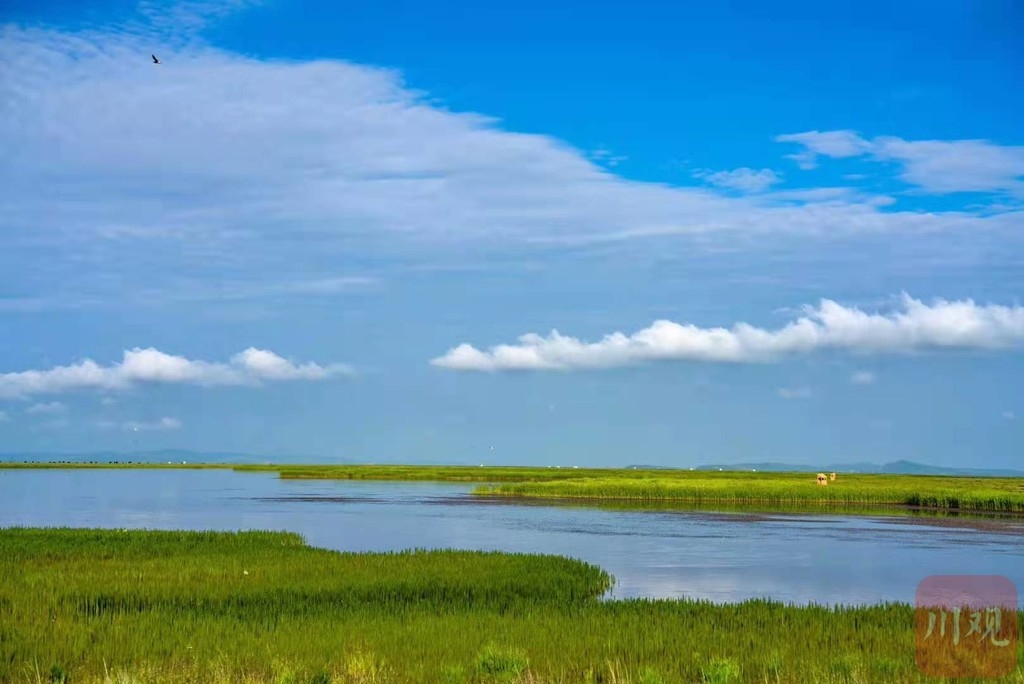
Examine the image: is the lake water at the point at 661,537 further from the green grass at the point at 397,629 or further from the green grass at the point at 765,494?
the green grass at the point at 765,494

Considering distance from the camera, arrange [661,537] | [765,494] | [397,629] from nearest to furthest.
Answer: [397,629] → [661,537] → [765,494]

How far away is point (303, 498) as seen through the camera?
267 ft

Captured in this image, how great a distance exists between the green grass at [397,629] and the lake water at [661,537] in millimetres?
5444

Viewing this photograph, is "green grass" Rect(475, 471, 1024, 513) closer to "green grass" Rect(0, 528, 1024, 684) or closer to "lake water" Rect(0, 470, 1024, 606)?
"lake water" Rect(0, 470, 1024, 606)

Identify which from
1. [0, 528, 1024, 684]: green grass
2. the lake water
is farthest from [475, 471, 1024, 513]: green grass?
[0, 528, 1024, 684]: green grass

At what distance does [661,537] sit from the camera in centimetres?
4700

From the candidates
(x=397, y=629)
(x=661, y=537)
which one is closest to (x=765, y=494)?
(x=661, y=537)

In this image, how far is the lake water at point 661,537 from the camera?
105 feet

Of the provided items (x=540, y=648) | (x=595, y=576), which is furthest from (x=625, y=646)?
(x=595, y=576)

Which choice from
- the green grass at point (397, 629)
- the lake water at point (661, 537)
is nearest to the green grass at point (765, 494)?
the lake water at point (661, 537)

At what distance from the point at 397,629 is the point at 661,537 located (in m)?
28.8

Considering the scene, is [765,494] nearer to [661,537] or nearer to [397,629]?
[661,537]

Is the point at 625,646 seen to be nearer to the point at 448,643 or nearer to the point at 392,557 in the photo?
the point at 448,643

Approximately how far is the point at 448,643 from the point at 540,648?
63.8 inches
